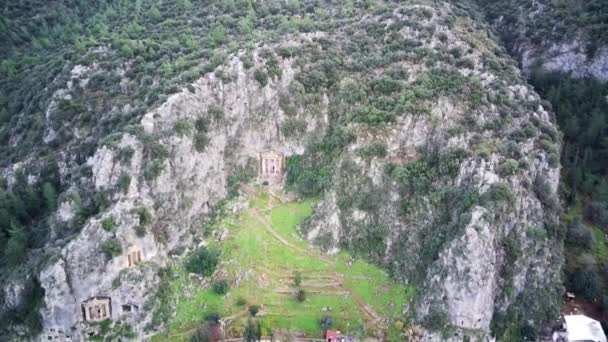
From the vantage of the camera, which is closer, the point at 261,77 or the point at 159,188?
the point at 159,188

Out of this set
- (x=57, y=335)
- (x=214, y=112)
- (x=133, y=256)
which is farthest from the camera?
(x=214, y=112)

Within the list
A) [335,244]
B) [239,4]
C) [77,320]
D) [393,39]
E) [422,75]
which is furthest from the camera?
[239,4]

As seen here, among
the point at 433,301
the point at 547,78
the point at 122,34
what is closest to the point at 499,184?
the point at 433,301

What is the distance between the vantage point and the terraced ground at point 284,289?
192ft

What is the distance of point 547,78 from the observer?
8788 centimetres

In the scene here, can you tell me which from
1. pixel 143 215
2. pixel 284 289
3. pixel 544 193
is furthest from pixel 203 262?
pixel 544 193

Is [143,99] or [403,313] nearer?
[403,313]

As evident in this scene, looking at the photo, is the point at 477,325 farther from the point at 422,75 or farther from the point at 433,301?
the point at 422,75

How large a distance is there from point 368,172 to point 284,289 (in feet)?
52.5

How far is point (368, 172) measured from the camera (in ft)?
210

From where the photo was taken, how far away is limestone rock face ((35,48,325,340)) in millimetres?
55500

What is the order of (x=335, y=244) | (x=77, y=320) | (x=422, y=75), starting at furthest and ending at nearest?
(x=422, y=75)
(x=335, y=244)
(x=77, y=320)

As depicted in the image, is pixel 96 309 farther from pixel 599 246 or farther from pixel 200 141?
pixel 599 246

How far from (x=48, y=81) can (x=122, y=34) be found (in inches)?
468
